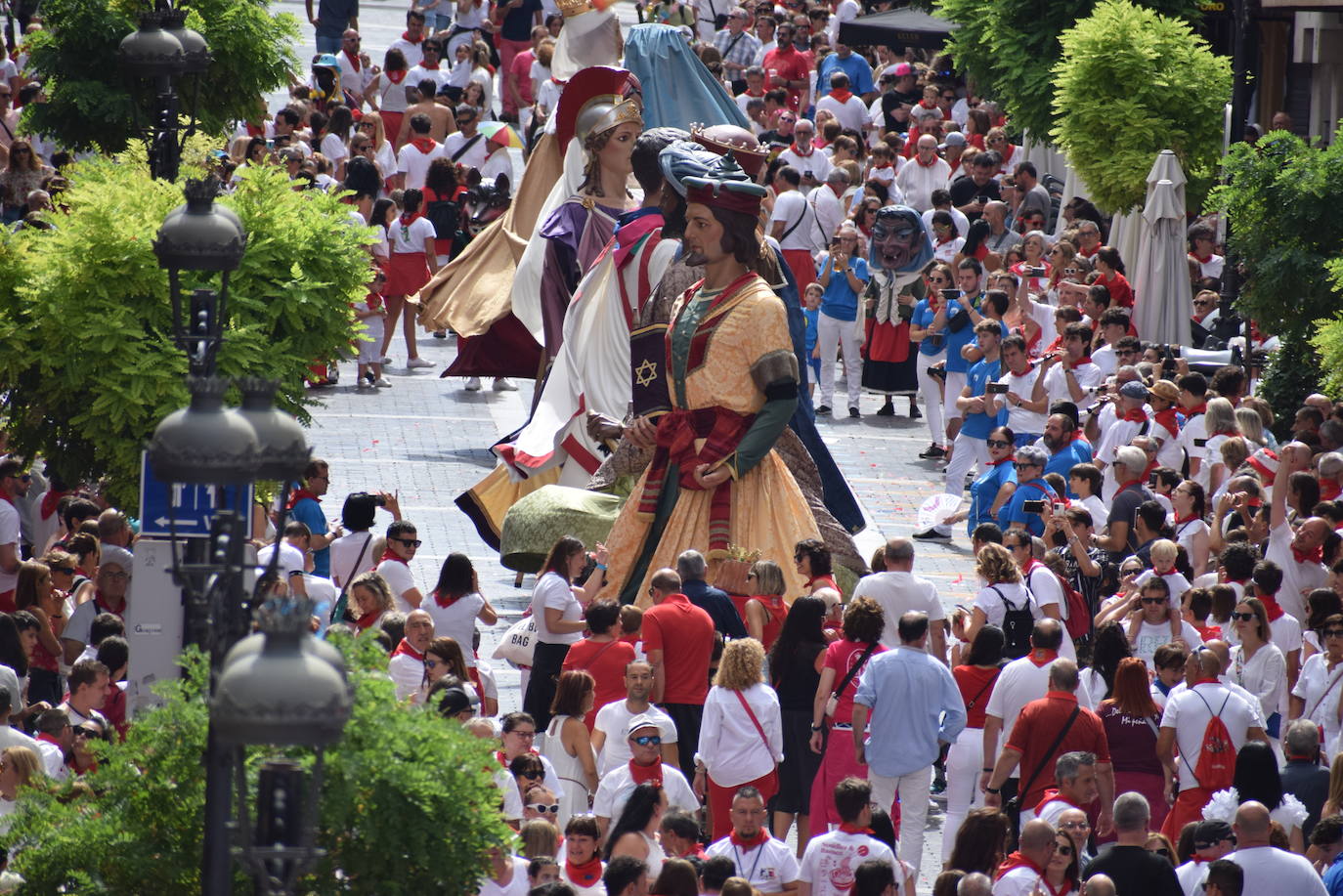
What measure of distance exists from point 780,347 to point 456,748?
4638 millimetres

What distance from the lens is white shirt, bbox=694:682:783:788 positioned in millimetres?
10508

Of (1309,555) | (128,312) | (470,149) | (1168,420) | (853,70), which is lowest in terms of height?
(1309,555)

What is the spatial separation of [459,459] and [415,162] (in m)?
6.95

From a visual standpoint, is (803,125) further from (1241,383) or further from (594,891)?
(594,891)

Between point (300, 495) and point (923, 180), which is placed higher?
point (923, 180)

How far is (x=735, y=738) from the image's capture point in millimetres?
10516

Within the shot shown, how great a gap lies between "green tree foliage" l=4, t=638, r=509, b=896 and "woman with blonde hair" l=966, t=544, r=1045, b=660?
575cm

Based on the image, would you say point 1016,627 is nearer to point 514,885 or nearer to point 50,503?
point 514,885

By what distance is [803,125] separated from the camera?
2425cm

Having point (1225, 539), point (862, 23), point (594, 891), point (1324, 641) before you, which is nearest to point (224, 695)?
point (594, 891)

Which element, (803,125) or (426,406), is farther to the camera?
(803,125)

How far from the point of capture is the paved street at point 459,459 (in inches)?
637

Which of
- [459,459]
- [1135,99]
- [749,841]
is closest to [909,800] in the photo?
[749,841]

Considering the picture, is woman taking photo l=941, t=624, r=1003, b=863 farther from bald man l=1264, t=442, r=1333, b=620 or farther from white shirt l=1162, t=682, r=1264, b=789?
bald man l=1264, t=442, r=1333, b=620
